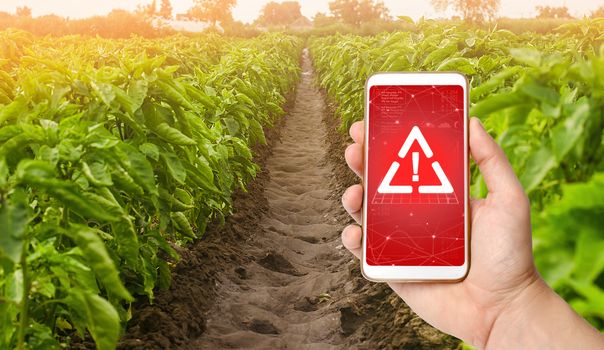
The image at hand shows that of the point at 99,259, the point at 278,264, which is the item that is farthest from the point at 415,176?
the point at 278,264

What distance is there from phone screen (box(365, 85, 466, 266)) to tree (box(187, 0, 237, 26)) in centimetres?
6034

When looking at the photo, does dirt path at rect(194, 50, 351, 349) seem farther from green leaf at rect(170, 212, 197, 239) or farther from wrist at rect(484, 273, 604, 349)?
wrist at rect(484, 273, 604, 349)

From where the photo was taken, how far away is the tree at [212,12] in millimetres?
60250

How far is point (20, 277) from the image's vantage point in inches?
72.4

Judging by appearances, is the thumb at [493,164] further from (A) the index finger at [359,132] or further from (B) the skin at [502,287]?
(A) the index finger at [359,132]

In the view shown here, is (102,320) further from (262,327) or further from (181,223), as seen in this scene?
(262,327)

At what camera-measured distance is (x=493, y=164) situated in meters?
1.49

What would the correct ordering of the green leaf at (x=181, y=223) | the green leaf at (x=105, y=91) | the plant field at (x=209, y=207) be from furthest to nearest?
the green leaf at (x=181, y=223), the green leaf at (x=105, y=91), the plant field at (x=209, y=207)

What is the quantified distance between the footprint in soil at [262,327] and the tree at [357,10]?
78331 mm

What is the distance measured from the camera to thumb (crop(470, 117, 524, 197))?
145 centimetres

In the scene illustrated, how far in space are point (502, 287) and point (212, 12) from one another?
61.0 metres

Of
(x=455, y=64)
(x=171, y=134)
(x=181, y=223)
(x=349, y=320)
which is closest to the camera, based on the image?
(x=171, y=134)

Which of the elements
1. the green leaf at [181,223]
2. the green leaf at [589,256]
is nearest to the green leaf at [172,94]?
the green leaf at [181,223]

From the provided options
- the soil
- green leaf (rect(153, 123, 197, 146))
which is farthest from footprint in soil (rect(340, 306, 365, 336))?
green leaf (rect(153, 123, 197, 146))
